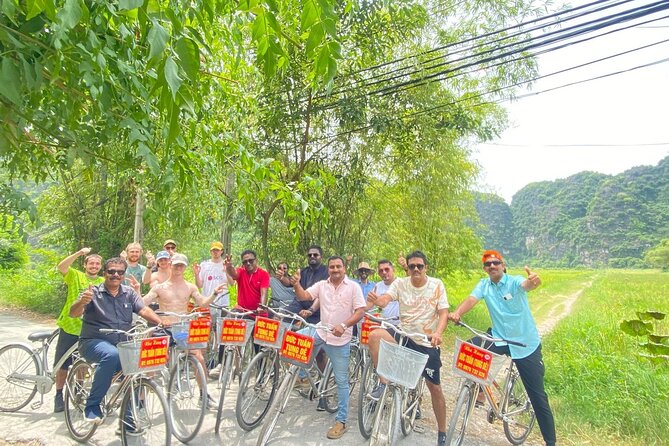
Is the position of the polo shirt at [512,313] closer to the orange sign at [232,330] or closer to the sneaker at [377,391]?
the sneaker at [377,391]

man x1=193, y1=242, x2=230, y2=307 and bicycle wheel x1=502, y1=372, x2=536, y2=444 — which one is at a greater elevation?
man x1=193, y1=242, x2=230, y2=307

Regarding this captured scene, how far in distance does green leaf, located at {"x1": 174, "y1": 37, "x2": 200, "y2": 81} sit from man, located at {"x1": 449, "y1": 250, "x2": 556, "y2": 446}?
3.35 m

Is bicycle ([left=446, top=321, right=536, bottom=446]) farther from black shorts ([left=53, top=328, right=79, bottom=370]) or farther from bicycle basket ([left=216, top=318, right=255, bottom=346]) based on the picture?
black shorts ([left=53, top=328, right=79, bottom=370])

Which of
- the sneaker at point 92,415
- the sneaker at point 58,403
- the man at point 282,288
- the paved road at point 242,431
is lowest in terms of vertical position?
the paved road at point 242,431

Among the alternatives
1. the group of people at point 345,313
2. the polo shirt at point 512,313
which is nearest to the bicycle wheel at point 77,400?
the group of people at point 345,313

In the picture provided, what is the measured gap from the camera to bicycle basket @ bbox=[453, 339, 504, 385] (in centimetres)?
336

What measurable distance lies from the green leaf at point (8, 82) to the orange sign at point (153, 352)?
7.78ft

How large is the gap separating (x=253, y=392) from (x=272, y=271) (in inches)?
185

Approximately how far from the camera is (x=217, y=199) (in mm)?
5801

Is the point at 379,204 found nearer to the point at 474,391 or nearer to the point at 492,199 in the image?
the point at 474,391

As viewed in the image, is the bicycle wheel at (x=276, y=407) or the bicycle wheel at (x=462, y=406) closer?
the bicycle wheel at (x=462, y=406)

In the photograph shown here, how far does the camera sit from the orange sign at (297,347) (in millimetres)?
3766

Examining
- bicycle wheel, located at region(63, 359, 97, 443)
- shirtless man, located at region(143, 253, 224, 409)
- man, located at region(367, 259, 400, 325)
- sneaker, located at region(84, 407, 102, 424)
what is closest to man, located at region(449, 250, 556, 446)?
man, located at region(367, 259, 400, 325)

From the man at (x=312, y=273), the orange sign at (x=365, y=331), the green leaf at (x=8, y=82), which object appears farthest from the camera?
the man at (x=312, y=273)
